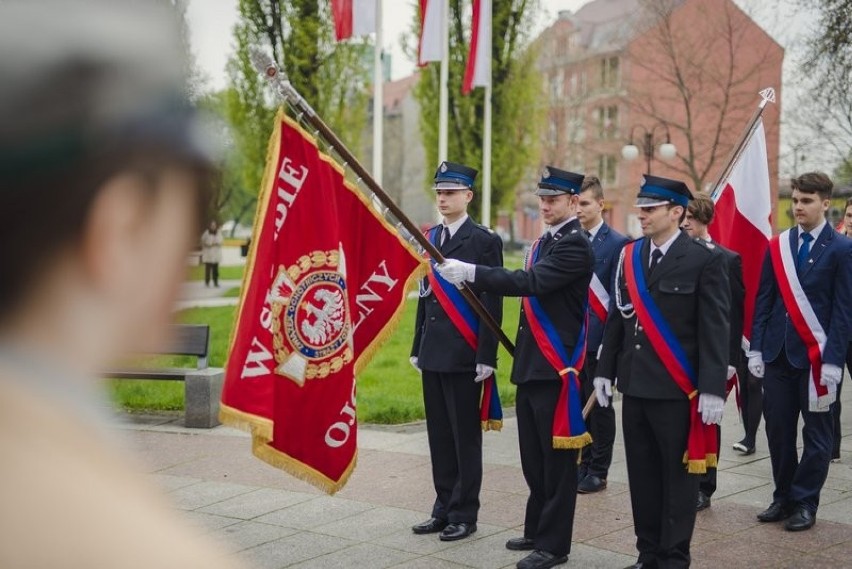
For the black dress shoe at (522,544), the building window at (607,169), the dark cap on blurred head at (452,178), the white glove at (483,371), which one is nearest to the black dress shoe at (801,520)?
the black dress shoe at (522,544)

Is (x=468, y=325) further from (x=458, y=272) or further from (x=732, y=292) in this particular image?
(x=732, y=292)

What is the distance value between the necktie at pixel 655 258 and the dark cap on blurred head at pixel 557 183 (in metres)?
0.70

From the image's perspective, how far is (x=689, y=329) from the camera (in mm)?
5109

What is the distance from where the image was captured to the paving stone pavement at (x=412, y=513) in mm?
5391

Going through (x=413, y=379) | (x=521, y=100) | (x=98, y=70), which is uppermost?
Answer: (x=521, y=100)

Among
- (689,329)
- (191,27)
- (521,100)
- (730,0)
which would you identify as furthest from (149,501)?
(730,0)

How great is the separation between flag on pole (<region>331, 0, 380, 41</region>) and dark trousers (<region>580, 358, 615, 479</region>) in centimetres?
958

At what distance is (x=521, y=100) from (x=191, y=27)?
96.8 feet

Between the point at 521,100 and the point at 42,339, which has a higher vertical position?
the point at 521,100

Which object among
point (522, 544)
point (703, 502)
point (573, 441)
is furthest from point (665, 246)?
point (703, 502)

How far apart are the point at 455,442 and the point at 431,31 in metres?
12.5

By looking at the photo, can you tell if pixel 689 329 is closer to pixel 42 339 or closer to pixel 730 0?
pixel 42 339

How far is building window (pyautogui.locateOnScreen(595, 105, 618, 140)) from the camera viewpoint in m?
41.4

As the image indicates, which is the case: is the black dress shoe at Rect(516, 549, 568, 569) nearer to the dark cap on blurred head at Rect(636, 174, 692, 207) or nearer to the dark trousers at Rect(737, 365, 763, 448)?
the dark cap on blurred head at Rect(636, 174, 692, 207)
